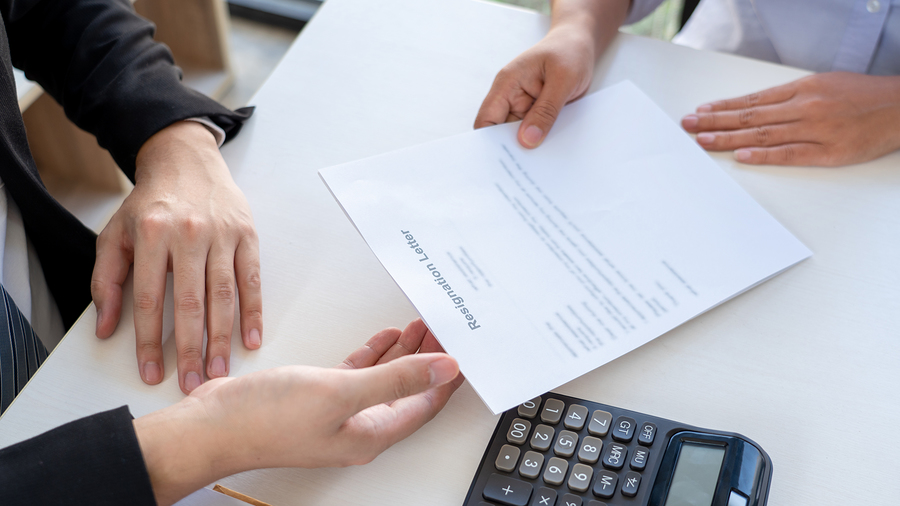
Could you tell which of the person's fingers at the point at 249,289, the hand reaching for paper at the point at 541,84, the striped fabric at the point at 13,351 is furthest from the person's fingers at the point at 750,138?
the striped fabric at the point at 13,351

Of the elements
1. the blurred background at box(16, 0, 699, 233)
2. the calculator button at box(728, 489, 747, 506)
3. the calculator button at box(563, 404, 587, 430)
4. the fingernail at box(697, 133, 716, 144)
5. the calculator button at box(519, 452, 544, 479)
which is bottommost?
the blurred background at box(16, 0, 699, 233)

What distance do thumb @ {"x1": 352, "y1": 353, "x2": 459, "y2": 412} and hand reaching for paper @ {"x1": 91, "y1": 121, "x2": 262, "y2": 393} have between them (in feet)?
0.42

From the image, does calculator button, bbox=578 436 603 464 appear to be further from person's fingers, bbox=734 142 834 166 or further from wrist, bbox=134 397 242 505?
person's fingers, bbox=734 142 834 166

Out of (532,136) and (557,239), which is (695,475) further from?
(532,136)

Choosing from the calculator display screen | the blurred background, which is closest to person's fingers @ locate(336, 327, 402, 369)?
the calculator display screen

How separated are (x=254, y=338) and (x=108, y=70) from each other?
342mm

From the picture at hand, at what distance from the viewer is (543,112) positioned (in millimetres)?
585

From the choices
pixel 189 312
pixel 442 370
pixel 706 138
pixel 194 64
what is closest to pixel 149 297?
pixel 189 312

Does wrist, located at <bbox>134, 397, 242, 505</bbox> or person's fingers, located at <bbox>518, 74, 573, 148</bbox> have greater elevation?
person's fingers, located at <bbox>518, 74, 573, 148</bbox>

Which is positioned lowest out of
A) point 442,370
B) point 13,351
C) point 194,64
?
point 194,64

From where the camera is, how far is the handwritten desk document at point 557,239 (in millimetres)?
435

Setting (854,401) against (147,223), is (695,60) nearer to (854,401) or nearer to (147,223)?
(854,401)

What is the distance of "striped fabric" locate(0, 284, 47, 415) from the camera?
50 cm

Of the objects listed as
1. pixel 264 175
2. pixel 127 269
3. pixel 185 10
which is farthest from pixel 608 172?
pixel 185 10
